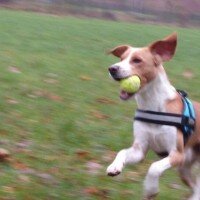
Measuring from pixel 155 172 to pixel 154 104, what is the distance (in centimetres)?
75

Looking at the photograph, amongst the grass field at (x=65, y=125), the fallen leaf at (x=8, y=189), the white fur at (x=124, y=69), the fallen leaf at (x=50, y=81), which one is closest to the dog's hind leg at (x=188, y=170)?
the grass field at (x=65, y=125)

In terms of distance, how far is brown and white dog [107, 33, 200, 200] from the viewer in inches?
261

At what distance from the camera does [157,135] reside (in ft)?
21.9

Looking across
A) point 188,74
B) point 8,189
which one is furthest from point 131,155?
point 188,74

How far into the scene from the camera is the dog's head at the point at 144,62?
6.59m

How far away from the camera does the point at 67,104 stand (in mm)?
10438

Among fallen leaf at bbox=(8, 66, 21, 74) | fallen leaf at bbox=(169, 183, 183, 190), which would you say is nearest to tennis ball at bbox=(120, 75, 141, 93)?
fallen leaf at bbox=(169, 183, 183, 190)

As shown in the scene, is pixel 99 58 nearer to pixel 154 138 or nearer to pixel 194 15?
pixel 154 138

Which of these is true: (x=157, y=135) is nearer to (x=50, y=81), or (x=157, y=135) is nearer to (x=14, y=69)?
(x=50, y=81)

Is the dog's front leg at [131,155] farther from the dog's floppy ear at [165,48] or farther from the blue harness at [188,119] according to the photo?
the dog's floppy ear at [165,48]

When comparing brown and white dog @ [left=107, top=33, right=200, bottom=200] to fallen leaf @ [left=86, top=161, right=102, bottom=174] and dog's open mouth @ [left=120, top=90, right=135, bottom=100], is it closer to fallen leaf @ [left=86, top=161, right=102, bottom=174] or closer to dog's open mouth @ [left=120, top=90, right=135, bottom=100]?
dog's open mouth @ [left=120, top=90, right=135, bottom=100]

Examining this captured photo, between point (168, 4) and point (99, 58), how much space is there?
1638 inches

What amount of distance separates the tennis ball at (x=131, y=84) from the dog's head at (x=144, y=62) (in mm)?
54

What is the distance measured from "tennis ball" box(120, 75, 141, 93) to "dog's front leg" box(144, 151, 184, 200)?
70 centimetres
